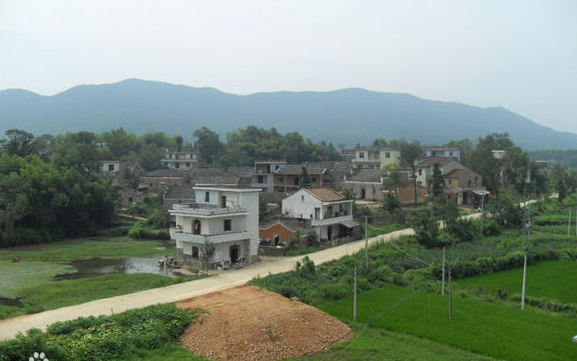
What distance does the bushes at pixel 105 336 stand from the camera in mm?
14703

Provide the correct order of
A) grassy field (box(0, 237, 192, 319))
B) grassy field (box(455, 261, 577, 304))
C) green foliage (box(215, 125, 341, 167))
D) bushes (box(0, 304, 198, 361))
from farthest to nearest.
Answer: green foliage (box(215, 125, 341, 167))
grassy field (box(455, 261, 577, 304))
grassy field (box(0, 237, 192, 319))
bushes (box(0, 304, 198, 361))

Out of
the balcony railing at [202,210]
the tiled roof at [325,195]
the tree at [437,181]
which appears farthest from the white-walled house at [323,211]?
the tree at [437,181]

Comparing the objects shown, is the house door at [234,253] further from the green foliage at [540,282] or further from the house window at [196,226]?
the green foliage at [540,282]

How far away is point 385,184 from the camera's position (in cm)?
5562

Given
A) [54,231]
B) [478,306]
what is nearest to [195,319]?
[478,306]

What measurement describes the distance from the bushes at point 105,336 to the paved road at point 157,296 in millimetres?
1738

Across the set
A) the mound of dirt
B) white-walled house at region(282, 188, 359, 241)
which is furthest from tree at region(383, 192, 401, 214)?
the mound of dirt

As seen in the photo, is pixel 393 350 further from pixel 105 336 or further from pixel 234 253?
pixel 234 253

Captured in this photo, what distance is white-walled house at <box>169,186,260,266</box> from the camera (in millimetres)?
30469

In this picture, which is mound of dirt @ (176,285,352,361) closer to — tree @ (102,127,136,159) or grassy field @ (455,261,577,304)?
grassy field @ (455,261,577,304)

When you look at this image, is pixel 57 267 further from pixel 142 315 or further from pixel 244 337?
pixel 244 337

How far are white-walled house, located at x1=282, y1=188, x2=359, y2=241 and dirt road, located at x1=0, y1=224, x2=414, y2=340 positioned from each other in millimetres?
4734

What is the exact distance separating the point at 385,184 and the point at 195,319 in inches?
1552

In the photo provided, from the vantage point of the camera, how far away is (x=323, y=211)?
3772 cm
